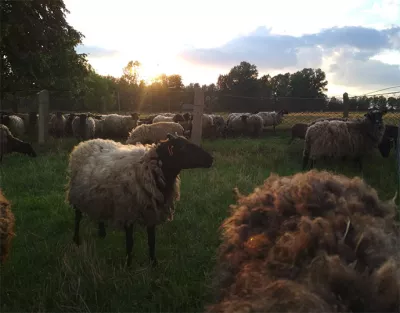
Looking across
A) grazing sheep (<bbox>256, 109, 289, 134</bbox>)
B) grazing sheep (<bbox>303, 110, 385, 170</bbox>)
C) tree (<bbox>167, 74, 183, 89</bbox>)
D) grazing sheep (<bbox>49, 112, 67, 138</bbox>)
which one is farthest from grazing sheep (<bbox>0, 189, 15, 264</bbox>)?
tree (<bbox>167, 74, 183, 89</bbox>)

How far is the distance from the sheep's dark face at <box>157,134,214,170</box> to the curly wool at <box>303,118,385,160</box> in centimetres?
621

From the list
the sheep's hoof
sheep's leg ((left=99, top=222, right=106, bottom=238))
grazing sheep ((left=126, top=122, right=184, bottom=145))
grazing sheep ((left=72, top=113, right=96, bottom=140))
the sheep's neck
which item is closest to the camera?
the sheep's neck

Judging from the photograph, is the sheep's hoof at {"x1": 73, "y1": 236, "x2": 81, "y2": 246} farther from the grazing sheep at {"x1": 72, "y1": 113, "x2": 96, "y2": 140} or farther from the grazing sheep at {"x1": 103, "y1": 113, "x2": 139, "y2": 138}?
the grazing sheep at {"x1": 103, "y1": 113, "x2": 139, "y2": 138}

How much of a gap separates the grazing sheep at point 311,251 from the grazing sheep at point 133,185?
8.64 feet

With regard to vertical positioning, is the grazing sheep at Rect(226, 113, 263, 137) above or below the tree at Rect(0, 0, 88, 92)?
below

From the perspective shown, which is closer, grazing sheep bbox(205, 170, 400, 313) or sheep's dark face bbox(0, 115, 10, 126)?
grazing sheep bbox(205, 170, 400, 313)

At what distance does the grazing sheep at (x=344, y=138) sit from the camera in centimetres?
1067

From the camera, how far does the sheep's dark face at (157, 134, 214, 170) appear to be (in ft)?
17.5


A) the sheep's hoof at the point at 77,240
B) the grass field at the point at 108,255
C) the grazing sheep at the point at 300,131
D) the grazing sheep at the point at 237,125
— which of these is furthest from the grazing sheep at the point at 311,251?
the grazing sheep at the point at 237,125

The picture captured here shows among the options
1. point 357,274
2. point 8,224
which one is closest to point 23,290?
point 8,224

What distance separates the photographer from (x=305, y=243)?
1.74 metres

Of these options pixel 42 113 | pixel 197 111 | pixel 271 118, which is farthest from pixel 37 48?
pixel 197 111

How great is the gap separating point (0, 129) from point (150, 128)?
17.2 ft

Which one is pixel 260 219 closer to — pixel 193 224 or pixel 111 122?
pixel 193 224
